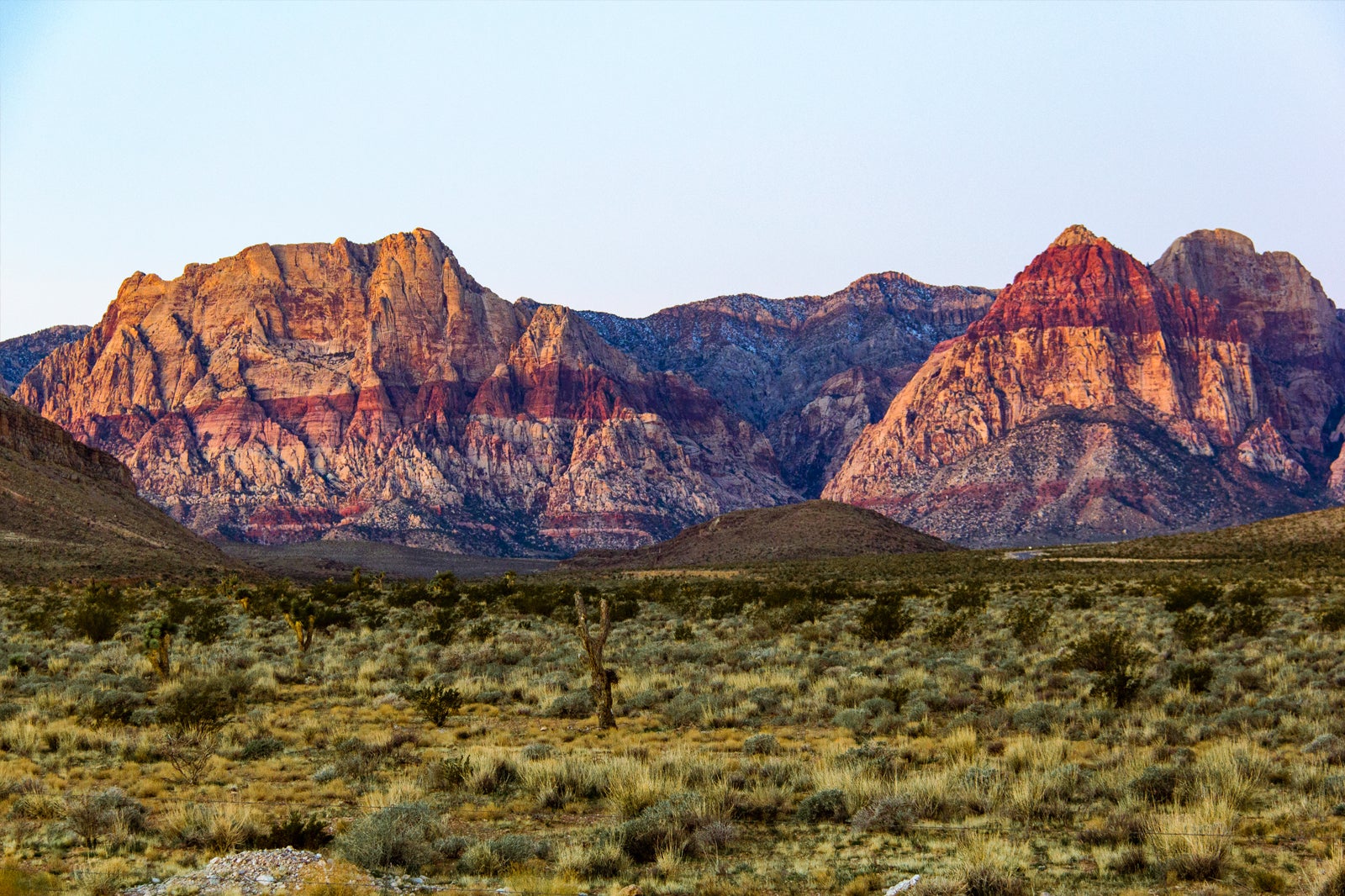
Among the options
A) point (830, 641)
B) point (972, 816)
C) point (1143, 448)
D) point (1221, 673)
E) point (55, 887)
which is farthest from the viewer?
point (1143, 448)

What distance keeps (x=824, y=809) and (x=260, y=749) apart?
347 inches

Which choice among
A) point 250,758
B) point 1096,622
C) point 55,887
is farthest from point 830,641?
point 55,887

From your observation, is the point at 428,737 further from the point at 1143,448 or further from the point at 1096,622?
the point at 1143,448

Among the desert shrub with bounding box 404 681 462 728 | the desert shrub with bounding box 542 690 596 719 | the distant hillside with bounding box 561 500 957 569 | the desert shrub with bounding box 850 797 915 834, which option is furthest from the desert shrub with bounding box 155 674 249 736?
the distant hillside with bounding box 561 500 957 569

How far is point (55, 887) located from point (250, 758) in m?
7.01

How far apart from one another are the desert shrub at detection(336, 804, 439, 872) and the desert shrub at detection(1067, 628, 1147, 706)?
12.7 meters

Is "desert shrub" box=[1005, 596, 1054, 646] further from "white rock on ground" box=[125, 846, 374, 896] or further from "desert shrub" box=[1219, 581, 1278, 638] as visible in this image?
"white rock on ground" box=[125, 846, 374, 896]

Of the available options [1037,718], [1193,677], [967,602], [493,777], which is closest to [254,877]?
[493,777]

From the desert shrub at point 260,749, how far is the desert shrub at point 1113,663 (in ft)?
44.6

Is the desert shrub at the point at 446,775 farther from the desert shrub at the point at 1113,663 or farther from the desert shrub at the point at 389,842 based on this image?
the desert shrub at the point at 1113,663

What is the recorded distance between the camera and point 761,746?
16.5m

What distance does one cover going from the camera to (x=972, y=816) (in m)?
12.2

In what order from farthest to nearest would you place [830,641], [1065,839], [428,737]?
[830,641] → [428,737] → [1065,839]

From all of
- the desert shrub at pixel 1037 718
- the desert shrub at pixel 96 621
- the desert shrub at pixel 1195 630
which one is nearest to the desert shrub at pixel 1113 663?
the desert shrub at pixel 1037 718
